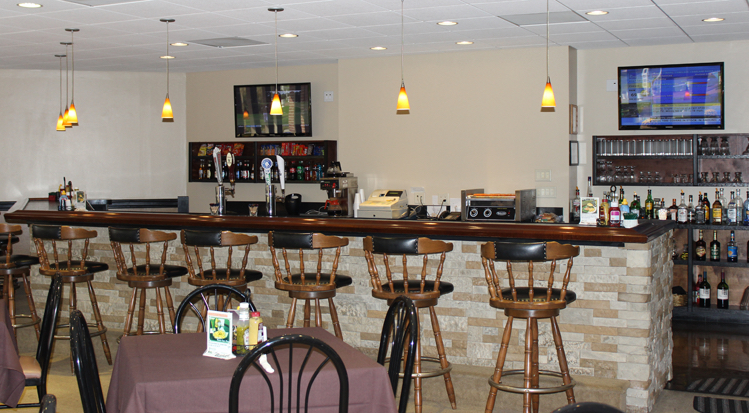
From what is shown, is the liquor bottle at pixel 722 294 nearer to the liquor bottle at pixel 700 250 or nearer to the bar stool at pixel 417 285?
the liquor bottle at pixel 700 250

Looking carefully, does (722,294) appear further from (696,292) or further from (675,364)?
(675,364)

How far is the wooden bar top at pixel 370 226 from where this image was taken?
3986 mm

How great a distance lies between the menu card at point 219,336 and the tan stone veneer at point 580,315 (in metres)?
2.19

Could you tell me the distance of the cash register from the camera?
21.4 ft

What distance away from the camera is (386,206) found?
6.50m

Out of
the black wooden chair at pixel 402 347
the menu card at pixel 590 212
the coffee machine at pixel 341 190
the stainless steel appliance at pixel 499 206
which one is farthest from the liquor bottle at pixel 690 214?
the black wooden chair at pixel 402 347

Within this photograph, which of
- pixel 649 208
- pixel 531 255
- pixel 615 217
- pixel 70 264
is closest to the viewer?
pixel 531 255

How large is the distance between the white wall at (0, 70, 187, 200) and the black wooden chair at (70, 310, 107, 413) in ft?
22.4

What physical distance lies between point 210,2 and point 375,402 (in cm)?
367

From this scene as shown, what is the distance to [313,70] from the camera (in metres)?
8.25

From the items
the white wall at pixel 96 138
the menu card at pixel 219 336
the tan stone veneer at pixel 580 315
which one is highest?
the white wall at pixel 96 138

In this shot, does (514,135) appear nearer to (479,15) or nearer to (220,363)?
(479,15)

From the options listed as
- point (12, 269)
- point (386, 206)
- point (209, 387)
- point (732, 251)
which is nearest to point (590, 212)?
point (386, 206)

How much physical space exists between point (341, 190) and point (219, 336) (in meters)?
4.76
